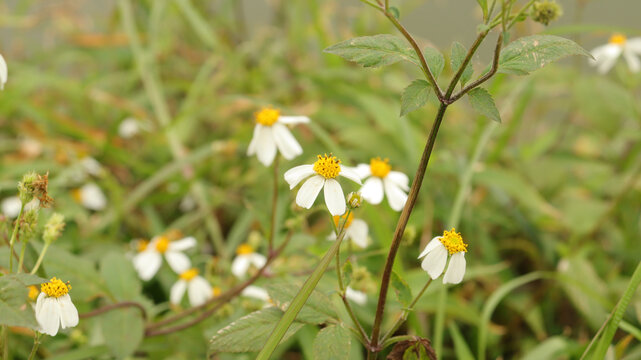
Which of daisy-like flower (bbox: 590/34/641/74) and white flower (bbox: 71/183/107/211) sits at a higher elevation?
white flower (bbox: 71/183/107/211)

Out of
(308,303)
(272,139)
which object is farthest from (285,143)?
(308,303)

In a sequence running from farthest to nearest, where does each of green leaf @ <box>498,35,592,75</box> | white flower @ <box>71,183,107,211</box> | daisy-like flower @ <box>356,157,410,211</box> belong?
white flower @ <box>71,183,107,211</box>
daisy-like flower @ <box>356,157,410,211</box>
green leaf @ <box>498,35,592,75</box>

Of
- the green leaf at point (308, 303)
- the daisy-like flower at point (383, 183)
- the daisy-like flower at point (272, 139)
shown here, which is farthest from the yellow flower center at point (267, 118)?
the green leaf at point (308, 303)

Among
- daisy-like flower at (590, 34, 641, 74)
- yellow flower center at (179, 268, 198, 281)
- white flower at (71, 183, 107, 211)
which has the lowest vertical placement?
yellow flower center at (179, 268, 198, 281)

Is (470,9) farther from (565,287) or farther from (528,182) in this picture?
(565,287)

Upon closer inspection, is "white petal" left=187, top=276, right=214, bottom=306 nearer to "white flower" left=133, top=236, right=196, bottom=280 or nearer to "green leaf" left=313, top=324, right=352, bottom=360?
"white flower" left=133, top=236, right=196, bottom=280

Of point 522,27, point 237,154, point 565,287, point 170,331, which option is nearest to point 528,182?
point 565,287

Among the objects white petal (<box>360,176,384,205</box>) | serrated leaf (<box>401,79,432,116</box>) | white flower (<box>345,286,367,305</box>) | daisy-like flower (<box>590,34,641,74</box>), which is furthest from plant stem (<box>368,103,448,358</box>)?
daisy-like flower (<box>590,34,641,74</box>)
